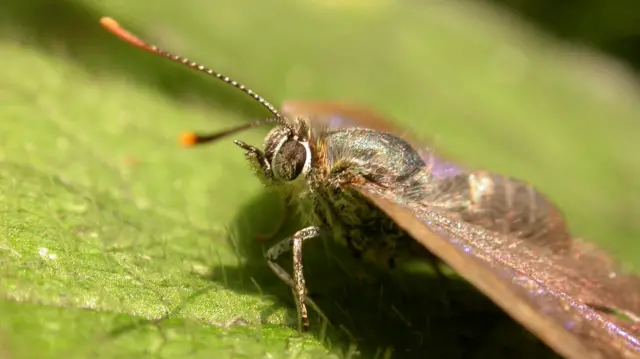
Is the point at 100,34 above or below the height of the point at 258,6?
below

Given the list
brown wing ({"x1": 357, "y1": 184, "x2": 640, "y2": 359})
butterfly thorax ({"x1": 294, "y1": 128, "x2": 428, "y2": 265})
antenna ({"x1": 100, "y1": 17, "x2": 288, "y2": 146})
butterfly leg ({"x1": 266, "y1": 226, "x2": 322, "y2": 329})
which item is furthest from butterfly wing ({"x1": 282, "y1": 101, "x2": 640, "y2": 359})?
antenna ({"x1": 100, "y1": 17, "x2": 288, "y2": 146})

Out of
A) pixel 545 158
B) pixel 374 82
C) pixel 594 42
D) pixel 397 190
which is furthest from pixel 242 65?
pixel 594 42

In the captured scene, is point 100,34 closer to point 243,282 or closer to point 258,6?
point 258,6

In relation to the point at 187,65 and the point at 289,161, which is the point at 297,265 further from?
the point at 187,65

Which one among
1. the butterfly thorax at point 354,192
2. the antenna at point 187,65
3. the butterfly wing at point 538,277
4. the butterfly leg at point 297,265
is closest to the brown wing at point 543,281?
the butterfly wing at point 538,277

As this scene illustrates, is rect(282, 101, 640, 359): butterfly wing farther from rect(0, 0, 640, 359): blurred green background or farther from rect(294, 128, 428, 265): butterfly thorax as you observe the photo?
rect(0, 0, 640, 359): blurred green background

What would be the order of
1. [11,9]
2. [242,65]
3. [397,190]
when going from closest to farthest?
[397,190], [11,9], [242,65]

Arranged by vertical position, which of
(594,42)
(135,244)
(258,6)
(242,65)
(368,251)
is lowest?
(135,244)
